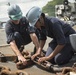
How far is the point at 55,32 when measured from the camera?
5410 mm

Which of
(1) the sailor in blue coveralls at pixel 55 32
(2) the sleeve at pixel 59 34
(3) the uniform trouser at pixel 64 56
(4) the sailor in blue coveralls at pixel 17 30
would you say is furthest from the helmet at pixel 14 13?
(3) the uniform trouser at pixel 64 56

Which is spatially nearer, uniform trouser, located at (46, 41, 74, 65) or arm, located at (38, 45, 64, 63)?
arm, located at (38, 45, 64, 63)

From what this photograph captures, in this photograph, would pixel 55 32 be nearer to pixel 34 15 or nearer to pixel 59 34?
pixel 59 34

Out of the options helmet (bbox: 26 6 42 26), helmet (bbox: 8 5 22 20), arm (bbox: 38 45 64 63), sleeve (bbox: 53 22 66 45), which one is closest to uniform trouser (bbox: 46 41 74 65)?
arm (bbox: 38 45 64 63)

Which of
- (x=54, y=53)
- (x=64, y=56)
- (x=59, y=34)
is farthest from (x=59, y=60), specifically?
(x=59, y=34)

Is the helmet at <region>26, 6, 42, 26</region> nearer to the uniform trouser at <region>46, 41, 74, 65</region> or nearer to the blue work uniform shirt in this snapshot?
the blue work uniform shirt

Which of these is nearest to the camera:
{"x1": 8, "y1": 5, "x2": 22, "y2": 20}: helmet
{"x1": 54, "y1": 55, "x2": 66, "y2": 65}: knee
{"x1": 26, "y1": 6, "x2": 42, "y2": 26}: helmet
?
{"x1": 26, "y1": 6, "x2": 42, "y2": 26}: helmet

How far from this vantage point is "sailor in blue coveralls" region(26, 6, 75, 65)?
→ 211 inches

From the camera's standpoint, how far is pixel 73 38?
17.3 ft

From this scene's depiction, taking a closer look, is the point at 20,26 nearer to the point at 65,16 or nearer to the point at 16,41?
the point at 16,41

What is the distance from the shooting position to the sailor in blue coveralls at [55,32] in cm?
536

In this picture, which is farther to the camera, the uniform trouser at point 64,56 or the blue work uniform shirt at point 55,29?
the uniform trouser at point 64,56

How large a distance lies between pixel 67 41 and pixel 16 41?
1.30m

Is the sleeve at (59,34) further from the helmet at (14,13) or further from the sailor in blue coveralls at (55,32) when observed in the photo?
the helmet at (14,13)
